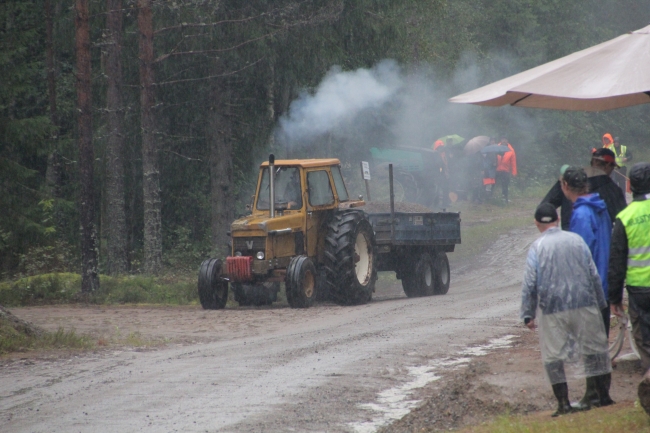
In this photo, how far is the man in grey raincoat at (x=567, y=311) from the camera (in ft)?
22.4

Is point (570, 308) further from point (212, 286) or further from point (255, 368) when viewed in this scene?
point (212, 286)

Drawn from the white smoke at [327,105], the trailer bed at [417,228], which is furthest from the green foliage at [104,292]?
the white smoke at [327,105]

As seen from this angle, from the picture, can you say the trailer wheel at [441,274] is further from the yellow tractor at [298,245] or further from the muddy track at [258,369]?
the muddy track at [258,369]

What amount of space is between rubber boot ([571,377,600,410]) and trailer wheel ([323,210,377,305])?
9.36 m

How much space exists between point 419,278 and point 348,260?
304 centimetres

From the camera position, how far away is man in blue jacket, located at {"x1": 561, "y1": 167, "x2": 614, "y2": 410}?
735cm

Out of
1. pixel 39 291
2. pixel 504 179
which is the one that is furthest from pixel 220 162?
pixel 504 179

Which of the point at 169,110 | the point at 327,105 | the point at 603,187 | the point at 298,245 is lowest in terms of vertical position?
the point at 298,245

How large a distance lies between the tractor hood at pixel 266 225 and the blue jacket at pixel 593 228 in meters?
8.68

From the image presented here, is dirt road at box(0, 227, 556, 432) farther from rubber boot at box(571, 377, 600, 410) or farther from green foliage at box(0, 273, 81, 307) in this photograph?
green foliage at box(0, 273, 81, 307)

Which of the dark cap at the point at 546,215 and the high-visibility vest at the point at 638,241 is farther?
the high-visibility vest at the point at 638,241

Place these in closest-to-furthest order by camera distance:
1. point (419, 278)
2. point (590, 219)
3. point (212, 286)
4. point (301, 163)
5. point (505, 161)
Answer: point (590, 219) < point (212, 286) < point (301, 163) < point (419, 278) < point (505, 161)

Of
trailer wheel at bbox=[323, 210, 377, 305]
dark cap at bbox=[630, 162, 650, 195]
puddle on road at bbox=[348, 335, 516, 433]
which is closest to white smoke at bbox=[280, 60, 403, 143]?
trailer wheel at bbox=[323, 210, 377, 305]

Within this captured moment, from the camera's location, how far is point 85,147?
60.6ft
